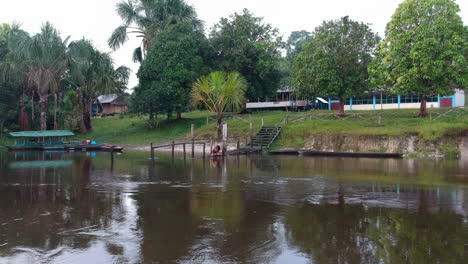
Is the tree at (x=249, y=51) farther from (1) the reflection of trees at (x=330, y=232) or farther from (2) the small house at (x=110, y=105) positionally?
(1) the reflection of trees at (x=330, y=232)

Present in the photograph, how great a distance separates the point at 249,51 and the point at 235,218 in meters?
40.1

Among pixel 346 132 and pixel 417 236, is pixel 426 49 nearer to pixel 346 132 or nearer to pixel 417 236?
pixel 346 132

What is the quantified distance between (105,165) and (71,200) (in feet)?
42.8

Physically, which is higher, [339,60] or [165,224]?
[339,60]

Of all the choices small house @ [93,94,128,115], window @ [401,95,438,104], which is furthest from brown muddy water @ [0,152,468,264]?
small house @ [93,94,128,115]

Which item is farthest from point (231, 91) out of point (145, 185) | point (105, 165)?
point (145, 185)

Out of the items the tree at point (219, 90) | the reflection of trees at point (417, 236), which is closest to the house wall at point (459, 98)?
the tree at point (219, 90)

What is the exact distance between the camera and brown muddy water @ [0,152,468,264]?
943 cm

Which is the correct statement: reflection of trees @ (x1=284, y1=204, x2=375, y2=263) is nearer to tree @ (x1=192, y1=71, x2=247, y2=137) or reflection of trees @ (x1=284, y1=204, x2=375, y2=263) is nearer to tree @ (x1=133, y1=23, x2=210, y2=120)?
tree @ (x1=192, y1=71, x2=247, y2=137)

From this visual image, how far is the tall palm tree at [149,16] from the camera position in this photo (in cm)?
5203

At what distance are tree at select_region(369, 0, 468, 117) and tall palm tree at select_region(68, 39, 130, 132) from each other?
29.4m

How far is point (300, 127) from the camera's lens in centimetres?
4138

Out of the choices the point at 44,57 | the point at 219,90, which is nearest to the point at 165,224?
the point at 219,90

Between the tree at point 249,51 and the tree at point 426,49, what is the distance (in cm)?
1480
